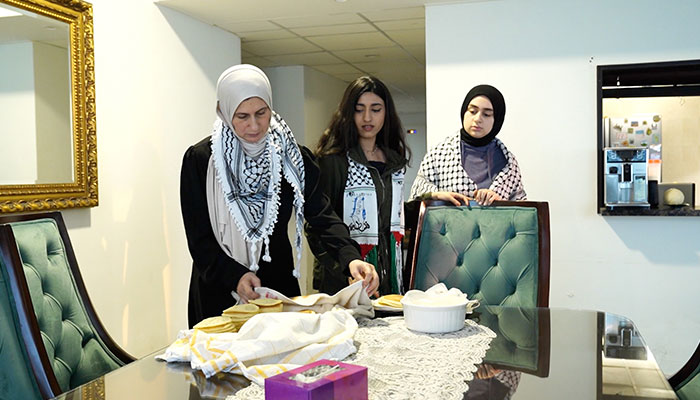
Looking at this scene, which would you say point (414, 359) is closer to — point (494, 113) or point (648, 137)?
point (494, 113)

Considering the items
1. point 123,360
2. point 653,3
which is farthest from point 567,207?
point 123,360

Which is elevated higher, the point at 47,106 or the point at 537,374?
the point at 47,106

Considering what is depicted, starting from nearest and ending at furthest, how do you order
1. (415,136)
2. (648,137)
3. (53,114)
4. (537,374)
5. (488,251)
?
1. (537,374)
2. (488,251)
3. (53,114)
4. (648,137)
5. (415,136)

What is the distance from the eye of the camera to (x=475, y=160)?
287cm

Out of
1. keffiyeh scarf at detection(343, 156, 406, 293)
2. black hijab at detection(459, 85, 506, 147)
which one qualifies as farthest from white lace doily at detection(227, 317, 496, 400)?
black hijab at detection(459, 85, 506, 147)

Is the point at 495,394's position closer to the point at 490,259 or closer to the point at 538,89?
the point at 490,259

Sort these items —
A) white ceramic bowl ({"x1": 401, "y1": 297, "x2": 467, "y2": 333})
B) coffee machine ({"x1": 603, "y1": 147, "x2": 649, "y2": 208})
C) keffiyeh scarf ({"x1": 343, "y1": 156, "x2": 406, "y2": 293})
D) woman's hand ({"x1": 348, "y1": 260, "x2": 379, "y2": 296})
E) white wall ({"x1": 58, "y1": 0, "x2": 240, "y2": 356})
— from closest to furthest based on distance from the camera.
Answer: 1. white ceramic bowl ({"x1": 401, "y1": 297, "x2": 467, "y2": 333})
2. woman's hand ({"x1": 348, "y1": 260, "x2": 379, "y2": 296})
3. keffiyeh scarf ({"x1": 343, "y1": 156, "x2": 406, "y2": 293})
4. white wall ({"x1": 58, "y1": 0, "x2": 240, "y2": 356})
5. coffee machine ({"x1": 603, "y1": 147, "x2": 649, "y2": 208})

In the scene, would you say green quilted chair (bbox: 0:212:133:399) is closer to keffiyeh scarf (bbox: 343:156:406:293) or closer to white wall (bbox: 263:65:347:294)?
keffiyeh scarf (bbox: 343:156:406:293)

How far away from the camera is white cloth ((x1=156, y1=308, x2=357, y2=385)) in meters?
1.17

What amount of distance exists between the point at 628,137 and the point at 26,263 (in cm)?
430

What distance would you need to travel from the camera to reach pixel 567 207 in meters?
4.09

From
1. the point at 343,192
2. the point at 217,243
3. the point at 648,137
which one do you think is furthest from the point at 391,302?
the point at 648,137

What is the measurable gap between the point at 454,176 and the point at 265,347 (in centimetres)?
178

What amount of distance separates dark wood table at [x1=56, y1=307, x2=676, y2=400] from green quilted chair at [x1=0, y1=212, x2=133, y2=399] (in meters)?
0.26
